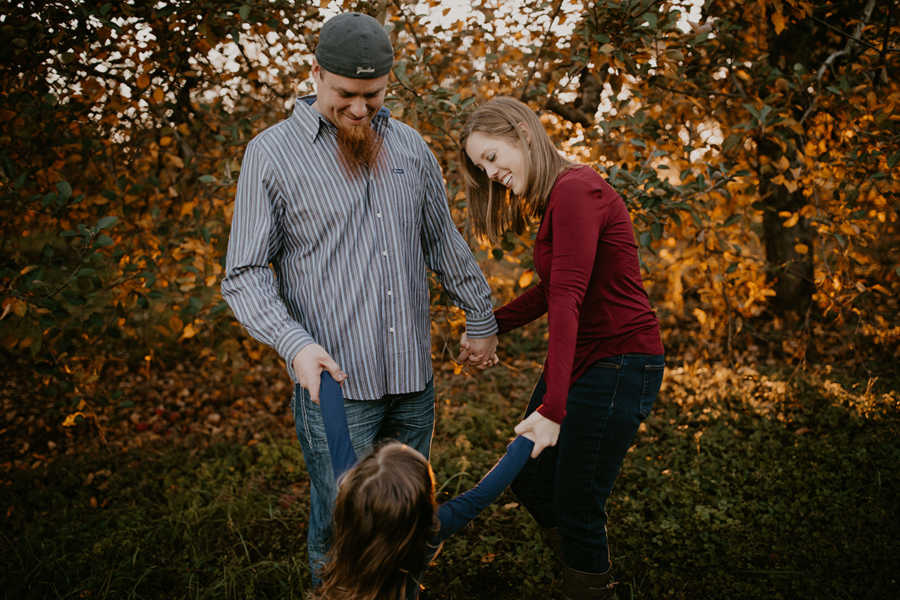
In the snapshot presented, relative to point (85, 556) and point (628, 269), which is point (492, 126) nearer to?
point (628, 269)

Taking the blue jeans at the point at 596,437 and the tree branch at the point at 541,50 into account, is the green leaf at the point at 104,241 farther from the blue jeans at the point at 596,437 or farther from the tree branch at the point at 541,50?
the tree branch at the point at 541,50

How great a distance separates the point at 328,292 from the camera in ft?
5.74

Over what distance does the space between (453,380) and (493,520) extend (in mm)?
1672

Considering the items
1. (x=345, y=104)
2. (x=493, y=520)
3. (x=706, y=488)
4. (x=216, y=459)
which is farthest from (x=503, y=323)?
(x=216, y=459)

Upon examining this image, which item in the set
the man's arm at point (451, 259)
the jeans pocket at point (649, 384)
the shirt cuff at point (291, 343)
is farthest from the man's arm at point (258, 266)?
the jeans pocket at point (649, 384)

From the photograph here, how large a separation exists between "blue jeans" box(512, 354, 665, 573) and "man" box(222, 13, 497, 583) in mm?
507

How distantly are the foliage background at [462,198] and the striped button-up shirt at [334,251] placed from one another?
1067mm

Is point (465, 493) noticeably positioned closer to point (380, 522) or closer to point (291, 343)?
point (380, 522)

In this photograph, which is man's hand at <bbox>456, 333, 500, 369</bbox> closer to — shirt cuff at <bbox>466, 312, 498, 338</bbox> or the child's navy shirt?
shirt cuff at <bbox>466, 312, 498, 338</bbox>

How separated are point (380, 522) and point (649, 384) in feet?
3.21

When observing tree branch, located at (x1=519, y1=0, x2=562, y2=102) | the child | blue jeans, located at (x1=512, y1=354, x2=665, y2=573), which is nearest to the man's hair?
the child

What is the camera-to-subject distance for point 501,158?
189cm

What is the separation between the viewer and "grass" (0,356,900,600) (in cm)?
266

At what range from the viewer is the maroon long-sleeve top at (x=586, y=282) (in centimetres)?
168
